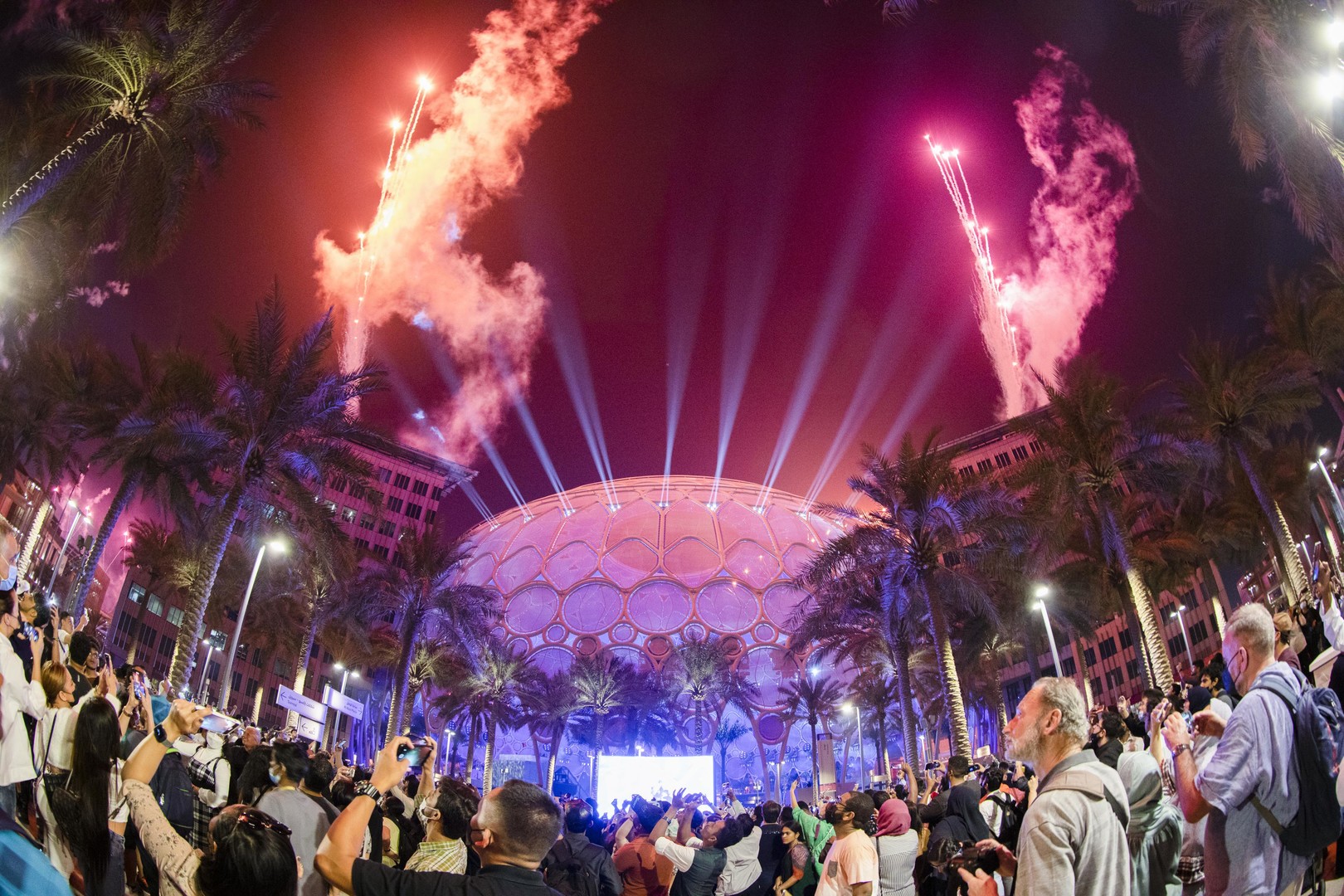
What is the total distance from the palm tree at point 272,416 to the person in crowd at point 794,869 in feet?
51.1

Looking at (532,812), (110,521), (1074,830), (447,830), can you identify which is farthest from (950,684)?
(110,521)

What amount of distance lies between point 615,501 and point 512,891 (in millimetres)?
75671

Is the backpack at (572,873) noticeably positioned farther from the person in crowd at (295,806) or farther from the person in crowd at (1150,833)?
the person in crowd at (1150,833)

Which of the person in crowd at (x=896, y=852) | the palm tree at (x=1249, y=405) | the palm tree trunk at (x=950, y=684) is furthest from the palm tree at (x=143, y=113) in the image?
A: the palm tree at (x=1249, y=405)

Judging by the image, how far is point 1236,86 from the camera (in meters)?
16.1

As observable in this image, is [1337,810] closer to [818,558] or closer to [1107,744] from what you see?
[1107,744]

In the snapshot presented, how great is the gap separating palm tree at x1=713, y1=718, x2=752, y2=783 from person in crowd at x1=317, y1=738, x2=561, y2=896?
61.1 meters

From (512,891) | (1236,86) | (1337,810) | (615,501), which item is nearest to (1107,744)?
(1337,810)

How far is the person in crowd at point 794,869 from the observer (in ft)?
26.0

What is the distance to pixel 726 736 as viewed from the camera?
63719 millimetres

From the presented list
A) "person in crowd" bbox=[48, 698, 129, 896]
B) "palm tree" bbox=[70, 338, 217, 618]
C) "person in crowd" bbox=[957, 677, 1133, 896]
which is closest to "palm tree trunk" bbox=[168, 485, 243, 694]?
"palm tree" bbox=[70, 338, 217, 618]

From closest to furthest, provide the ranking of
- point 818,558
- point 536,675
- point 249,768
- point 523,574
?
point 249,768
point 818,558
point 536,675
point 523,574

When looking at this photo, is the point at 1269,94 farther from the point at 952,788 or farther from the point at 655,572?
the point at 655,572

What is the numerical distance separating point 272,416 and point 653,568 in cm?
5361
